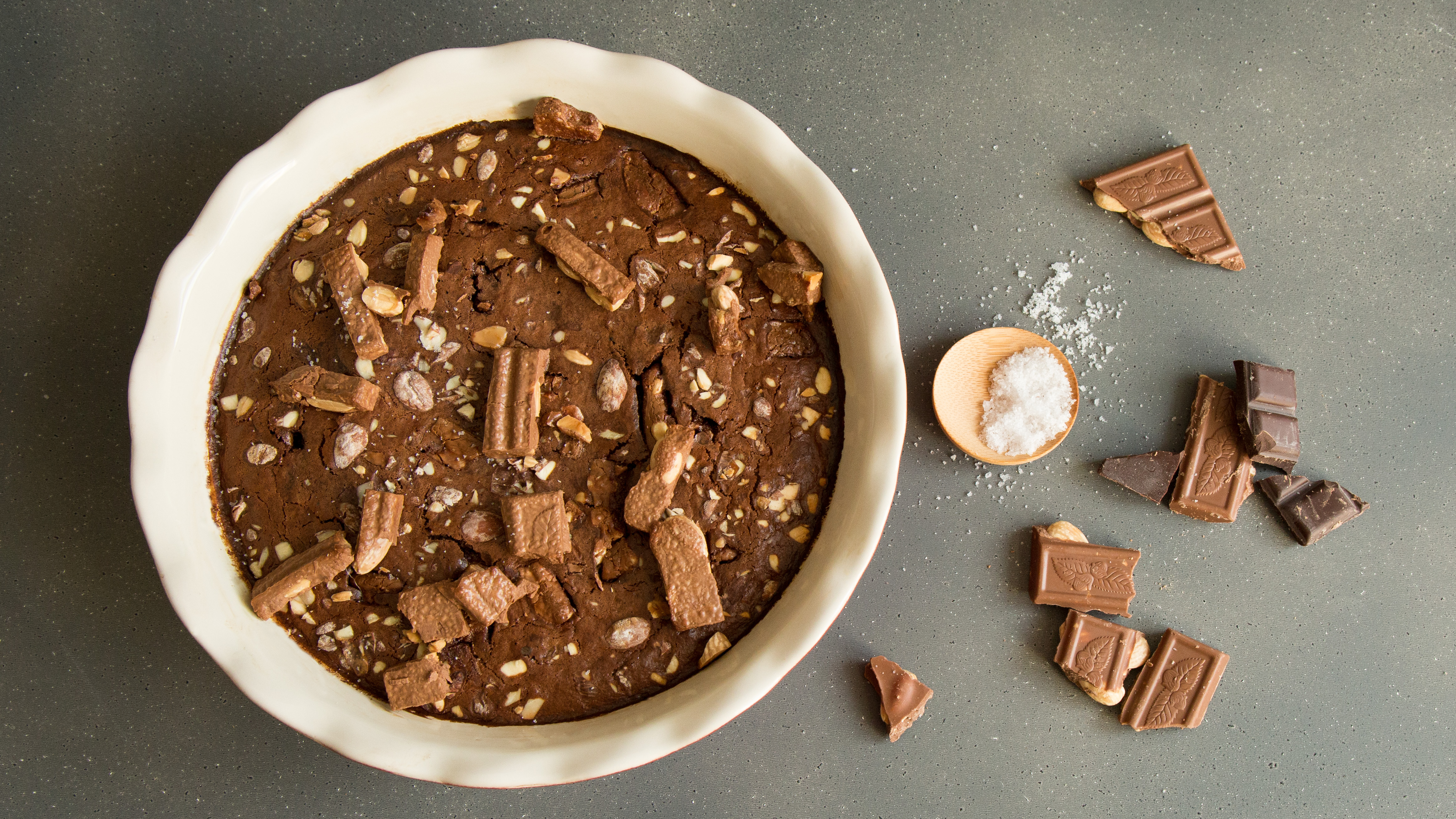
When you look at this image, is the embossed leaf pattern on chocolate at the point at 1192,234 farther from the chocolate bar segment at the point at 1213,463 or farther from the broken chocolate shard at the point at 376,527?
the broken chocolate shard at the point at 376,527

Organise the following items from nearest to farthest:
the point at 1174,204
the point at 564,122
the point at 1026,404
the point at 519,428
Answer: the point at 519,428
the point at 564,122
the point at 1026,404
the point at 1174,204

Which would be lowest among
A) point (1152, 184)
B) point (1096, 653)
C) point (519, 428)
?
point (1096, 653)

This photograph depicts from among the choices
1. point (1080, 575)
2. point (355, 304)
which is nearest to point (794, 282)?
point (355, 304)

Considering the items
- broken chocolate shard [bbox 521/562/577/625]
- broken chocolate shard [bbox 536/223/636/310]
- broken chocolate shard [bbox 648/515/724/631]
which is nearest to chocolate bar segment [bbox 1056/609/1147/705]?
A: broken chocolate shard [bbox 648/515/724/631]

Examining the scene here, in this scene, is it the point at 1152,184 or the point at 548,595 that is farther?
the point at 1152,184

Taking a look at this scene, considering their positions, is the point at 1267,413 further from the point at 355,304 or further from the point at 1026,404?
the point at 355,304

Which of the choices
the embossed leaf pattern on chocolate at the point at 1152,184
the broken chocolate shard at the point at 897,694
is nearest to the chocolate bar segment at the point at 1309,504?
the embossed leaf pattern on chocolate at the point at 1152,184

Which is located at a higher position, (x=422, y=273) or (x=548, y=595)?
(x=422, y=273)

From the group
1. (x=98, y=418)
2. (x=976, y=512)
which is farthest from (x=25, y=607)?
(x=976, y=512)
